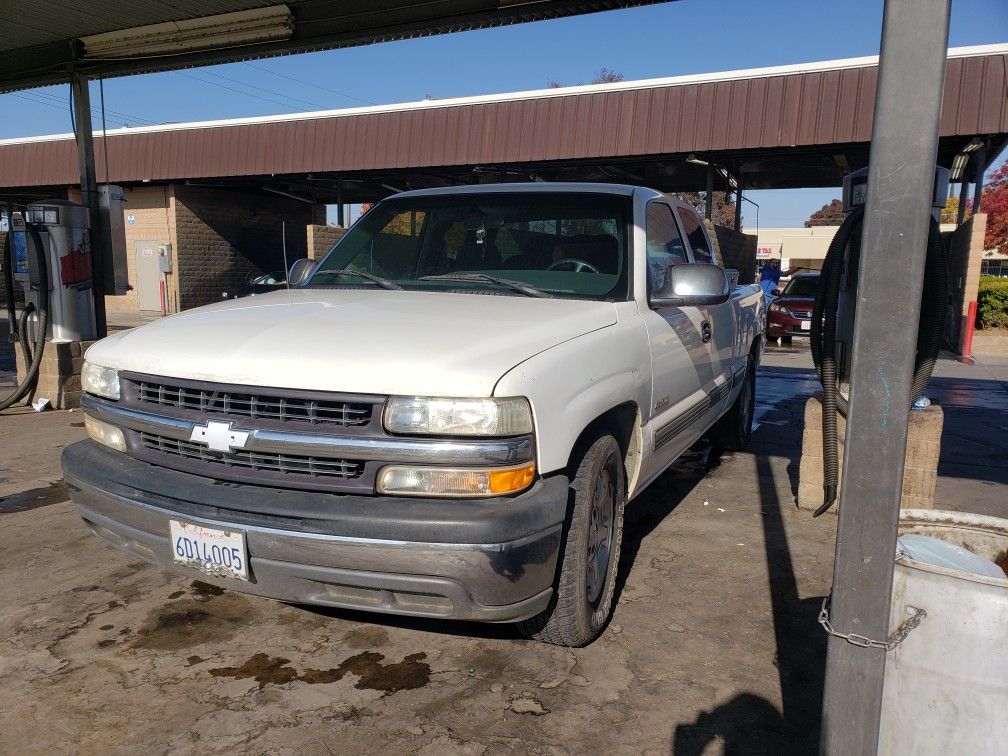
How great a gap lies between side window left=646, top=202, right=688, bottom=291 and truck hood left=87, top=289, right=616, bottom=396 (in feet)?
2.26

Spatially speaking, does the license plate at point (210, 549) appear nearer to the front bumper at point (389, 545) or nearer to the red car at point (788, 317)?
the front bumper at point (389, 545)

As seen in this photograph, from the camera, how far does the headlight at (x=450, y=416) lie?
250 centimetres

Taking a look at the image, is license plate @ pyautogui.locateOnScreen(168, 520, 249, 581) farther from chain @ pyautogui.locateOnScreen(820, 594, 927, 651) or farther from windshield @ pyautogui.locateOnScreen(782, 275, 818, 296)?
windshield @ pyautogui.locateOnScreen(782, 275, 818, 296)

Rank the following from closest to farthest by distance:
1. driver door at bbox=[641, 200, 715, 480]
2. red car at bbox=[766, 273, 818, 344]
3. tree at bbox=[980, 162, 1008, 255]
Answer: driver door at bbox=[641, 200, 715, 480], red car at bbox=[766, 273, 818, 344], tree at bbox=[980, 162, 1008, 255]

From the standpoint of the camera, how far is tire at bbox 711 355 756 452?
6383 millimetres

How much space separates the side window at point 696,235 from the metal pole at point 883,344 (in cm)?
314

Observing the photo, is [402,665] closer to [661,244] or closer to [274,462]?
[274,462]

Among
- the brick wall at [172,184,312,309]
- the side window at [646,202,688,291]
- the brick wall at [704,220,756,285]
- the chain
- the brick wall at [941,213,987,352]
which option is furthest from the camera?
the brick wall at [172,184,312,309]

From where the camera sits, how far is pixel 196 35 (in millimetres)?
7410

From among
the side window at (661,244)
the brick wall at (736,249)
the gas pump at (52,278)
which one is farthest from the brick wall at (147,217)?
the side window at (661,244)

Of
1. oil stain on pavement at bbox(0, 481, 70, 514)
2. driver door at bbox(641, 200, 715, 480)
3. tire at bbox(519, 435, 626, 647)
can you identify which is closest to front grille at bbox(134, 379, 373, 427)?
tire at bbox(519, 435, 626, 647)

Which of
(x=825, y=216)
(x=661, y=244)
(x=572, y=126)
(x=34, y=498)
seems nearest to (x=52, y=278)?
(x=34, y=498)

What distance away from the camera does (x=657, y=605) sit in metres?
3.62

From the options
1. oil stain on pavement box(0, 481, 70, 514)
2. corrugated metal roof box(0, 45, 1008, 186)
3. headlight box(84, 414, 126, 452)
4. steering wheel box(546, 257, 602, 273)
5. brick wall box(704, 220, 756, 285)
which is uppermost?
corrugated metal roof box(0, 45, 1008, 186)
